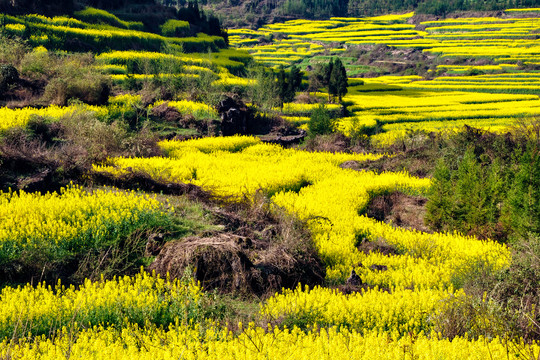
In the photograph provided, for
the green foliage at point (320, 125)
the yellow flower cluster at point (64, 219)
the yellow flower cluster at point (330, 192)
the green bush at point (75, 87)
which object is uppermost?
the green bush at point (75, 87)

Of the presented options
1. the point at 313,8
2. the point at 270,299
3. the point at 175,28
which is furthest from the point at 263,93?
the point at 313,8

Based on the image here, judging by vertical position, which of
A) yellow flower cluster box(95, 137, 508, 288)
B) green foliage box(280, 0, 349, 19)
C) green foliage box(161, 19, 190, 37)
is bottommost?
yellow flower cluster box(95, 137, 508, 288)

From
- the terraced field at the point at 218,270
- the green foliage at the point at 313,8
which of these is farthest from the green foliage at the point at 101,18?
the green foliage at the point at 313,8

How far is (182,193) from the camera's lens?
1305cm

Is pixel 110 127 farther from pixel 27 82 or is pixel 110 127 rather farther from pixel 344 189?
pixel 344 189

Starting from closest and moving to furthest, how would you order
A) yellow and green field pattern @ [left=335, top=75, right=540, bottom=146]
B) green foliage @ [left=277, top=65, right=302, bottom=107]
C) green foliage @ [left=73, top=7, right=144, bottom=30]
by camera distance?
1. yellow and green field pattern @ [left=335, top=75, right=540, bottom=146]
2. green foliage @ [left=73, top=7, right=144, bottom=30]
3. green foliage @ [left=277, top=65, right=302, bottom=107]

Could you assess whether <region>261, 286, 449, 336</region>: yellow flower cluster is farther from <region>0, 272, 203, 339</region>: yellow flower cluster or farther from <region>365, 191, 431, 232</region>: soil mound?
<region>365, 191, 431, 232</region>: soil mound

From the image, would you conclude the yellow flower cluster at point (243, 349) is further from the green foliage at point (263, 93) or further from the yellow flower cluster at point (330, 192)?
the green foliage at point (263, 93)

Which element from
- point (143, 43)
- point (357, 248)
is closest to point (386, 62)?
point (143, 43)

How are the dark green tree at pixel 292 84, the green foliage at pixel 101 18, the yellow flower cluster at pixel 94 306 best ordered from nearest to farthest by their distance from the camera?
the yellow flower cluster at pixel 94 306 < the green foliage at pixel 101 18 < the dark green tree at pixel 292 84

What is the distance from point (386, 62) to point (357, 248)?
2992 inches

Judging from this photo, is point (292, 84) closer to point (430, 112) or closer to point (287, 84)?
point (287, 84)

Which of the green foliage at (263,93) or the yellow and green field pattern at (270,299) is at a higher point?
the green foliage at (263,93)

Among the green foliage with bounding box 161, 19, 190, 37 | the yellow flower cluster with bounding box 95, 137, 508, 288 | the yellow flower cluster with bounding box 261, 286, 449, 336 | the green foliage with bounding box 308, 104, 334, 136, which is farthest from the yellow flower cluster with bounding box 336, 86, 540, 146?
the green foliage with bounding box 161, 19, 190, 37
